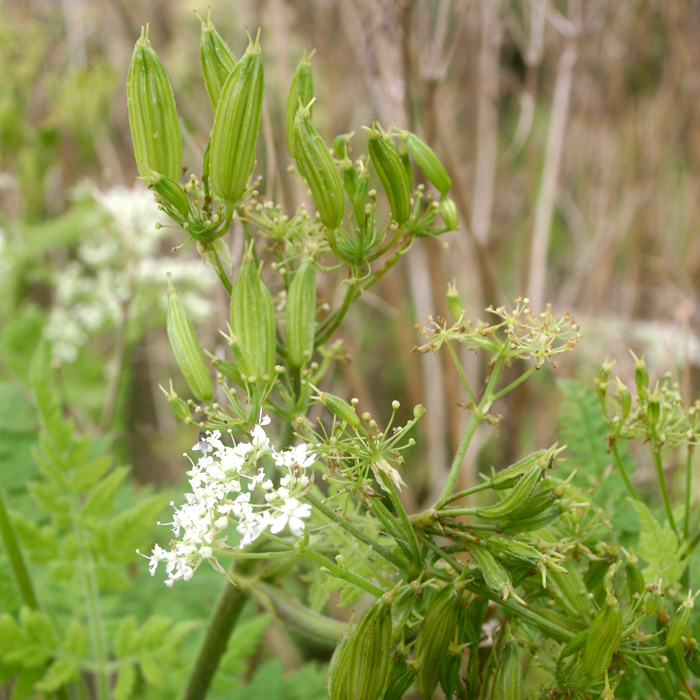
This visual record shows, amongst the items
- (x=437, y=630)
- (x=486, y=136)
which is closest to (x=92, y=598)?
(x=437, y=630)

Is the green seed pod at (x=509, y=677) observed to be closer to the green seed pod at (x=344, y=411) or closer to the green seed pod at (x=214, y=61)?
the green seed pod at (x=344, y=411)

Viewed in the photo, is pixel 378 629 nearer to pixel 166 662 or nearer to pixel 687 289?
pixel 166 662

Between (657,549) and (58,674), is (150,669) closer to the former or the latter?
(58,674)

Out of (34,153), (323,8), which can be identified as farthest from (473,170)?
(34,153)

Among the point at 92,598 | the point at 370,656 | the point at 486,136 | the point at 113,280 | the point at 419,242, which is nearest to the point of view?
the point at 370,656

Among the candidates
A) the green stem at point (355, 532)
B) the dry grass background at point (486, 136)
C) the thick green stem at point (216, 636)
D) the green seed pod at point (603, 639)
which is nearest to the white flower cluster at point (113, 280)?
the dry grass background at point (486, 136)

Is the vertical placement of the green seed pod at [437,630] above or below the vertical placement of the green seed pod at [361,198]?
below

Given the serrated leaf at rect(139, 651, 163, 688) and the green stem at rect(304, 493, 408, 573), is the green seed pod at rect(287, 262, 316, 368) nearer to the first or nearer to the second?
the green stem at rect(304, 493, 408, 573)
